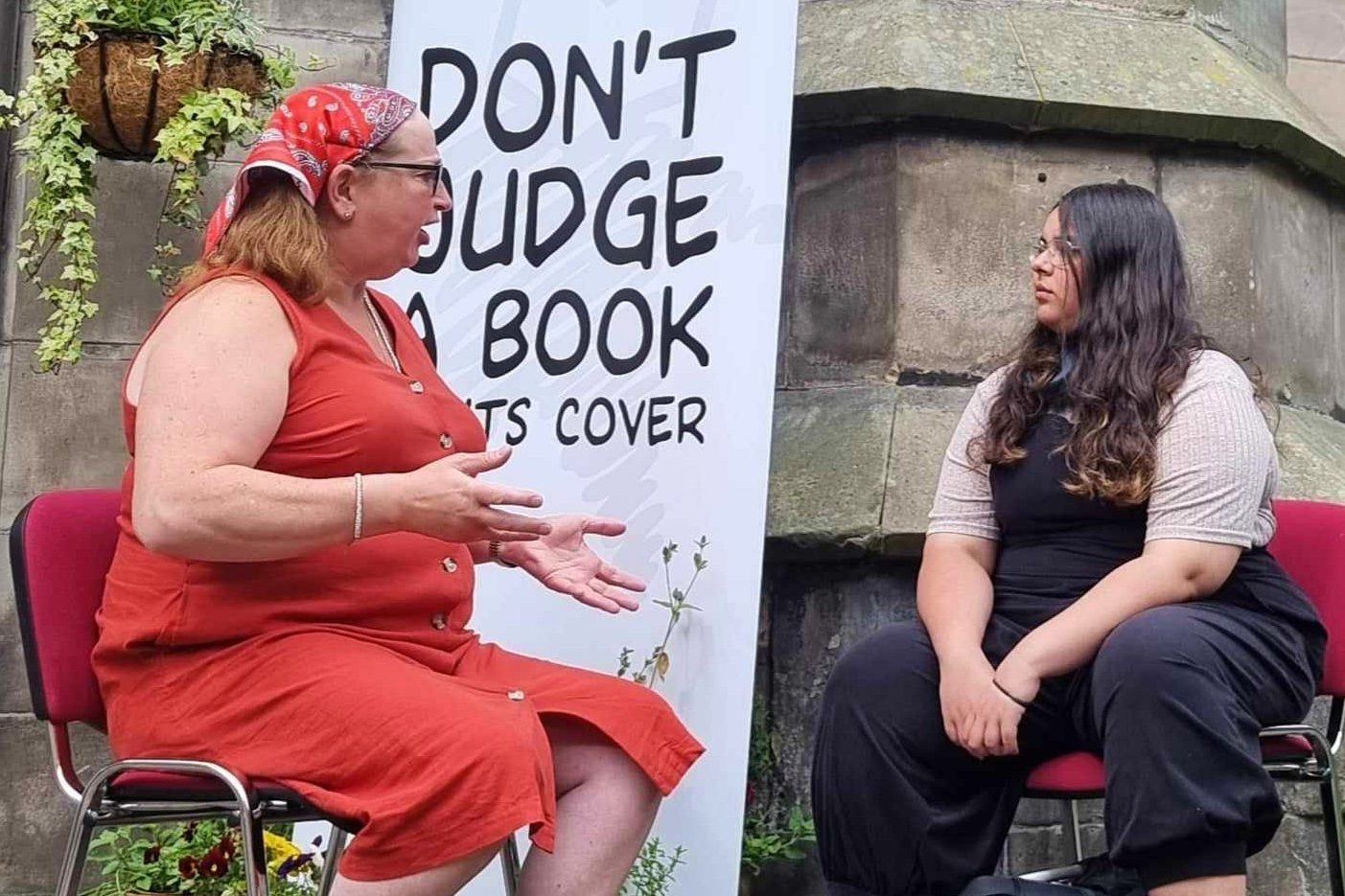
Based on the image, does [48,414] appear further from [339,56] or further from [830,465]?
[830,465]

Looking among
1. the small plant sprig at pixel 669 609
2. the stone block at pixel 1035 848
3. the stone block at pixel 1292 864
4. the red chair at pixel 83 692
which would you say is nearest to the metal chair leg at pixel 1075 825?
the stone block at pixel 1035 848

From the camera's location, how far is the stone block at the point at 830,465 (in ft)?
11.2

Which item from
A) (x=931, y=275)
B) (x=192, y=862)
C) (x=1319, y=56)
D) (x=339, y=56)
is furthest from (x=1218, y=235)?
(x=192, y=862)

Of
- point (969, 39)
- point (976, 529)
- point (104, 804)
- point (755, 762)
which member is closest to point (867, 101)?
point (969, 39)

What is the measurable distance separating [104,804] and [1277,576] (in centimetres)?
179

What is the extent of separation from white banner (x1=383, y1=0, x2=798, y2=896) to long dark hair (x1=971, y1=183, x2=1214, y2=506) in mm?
482

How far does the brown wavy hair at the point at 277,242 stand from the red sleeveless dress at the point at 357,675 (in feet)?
0.12

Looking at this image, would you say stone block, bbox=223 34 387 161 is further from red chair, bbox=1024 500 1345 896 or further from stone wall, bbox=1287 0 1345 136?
stone wall, bbox=1287 0 1345 136

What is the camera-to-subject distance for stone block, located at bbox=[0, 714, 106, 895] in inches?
153

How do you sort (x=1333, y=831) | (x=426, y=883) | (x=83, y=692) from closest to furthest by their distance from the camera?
(x=426, y=883)
(x=83, y=692)
(x=1333, y=831)

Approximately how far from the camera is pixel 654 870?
304 cm

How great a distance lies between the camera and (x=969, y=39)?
3.69 meters

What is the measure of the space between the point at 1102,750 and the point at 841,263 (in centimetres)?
147

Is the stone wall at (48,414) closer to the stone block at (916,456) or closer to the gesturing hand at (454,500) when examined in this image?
the stone block at (916,456)
